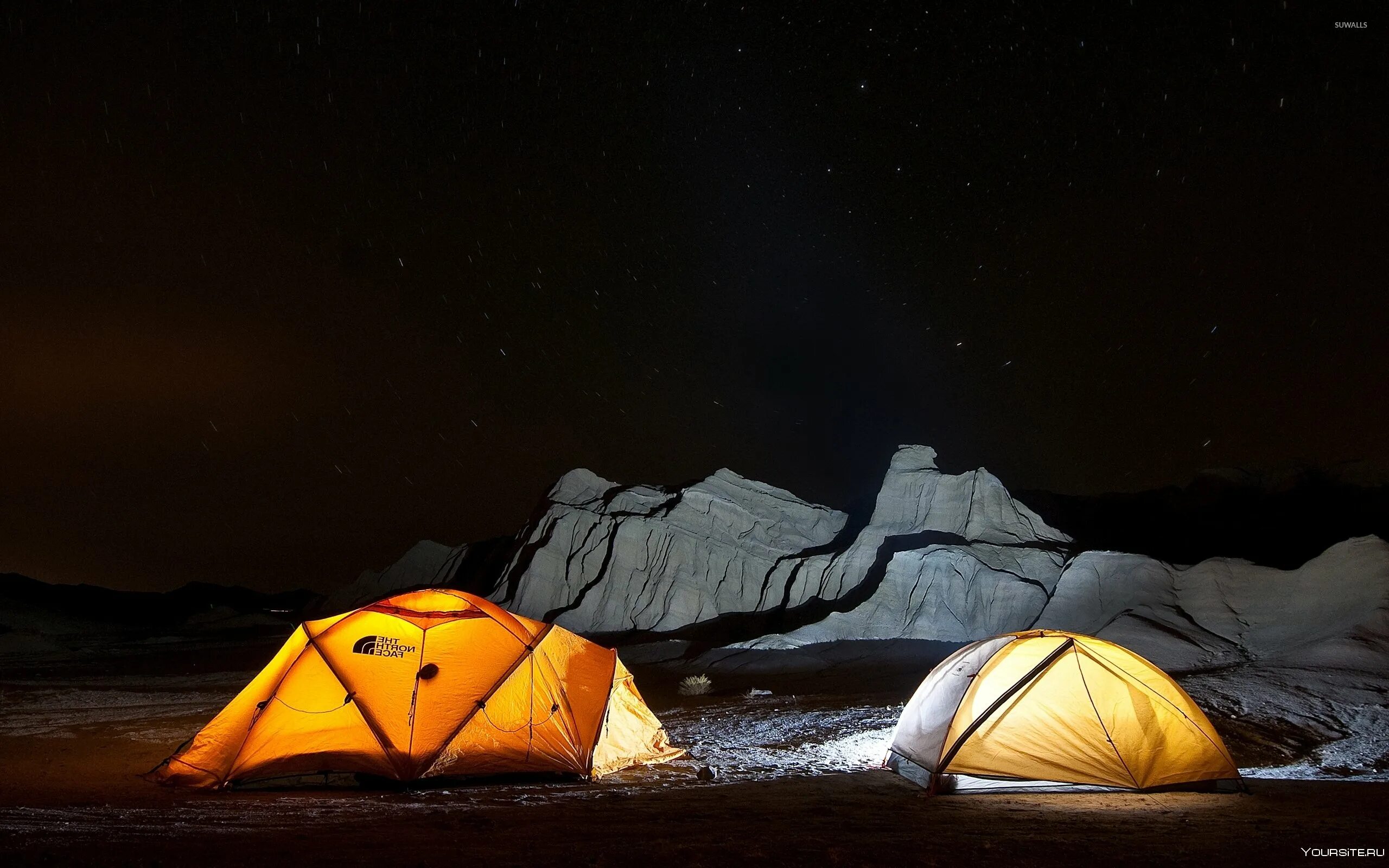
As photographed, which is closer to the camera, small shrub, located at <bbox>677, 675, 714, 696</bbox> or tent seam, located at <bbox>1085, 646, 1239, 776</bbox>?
tent seam, located at <bbox>1085, 646, 1239, 776</bbox>

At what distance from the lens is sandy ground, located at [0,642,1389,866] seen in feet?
21.7

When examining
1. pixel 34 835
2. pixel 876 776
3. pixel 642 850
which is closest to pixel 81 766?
pixel 34 835

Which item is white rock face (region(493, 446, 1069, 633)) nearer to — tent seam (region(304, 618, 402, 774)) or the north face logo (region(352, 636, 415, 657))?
the north face logo (region(352, 636, 415, 657))

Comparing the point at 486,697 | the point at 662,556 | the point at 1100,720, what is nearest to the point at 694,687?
the point at 486,697

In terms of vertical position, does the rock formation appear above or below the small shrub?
above

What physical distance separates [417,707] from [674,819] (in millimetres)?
3934

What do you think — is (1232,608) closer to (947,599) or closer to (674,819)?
(947,599)

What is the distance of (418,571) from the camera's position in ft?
215

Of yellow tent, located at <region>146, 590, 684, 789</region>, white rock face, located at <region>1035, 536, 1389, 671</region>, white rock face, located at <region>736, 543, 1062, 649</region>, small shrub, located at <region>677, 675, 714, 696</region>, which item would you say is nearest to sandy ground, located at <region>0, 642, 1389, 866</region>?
yellow tent, located at <region>146, 590, 684, 789</region>

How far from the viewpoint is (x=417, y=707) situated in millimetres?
10375

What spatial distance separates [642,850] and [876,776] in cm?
507

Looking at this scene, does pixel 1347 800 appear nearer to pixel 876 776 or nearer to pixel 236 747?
pixel 876 776

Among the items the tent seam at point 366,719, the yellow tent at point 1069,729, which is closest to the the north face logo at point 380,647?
the tent seam at point 366,719

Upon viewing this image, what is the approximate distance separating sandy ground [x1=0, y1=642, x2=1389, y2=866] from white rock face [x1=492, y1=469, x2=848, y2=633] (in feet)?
105
